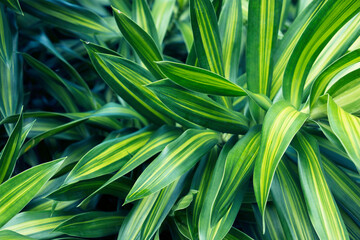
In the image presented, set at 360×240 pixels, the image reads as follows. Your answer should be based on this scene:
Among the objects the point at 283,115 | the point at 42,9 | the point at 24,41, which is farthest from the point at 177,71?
the point at 24,41

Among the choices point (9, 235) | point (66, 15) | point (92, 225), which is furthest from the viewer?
point (66, 15)

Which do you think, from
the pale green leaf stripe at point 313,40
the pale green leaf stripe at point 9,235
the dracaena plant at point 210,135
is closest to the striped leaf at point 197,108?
the dracaena plant at point 210,135

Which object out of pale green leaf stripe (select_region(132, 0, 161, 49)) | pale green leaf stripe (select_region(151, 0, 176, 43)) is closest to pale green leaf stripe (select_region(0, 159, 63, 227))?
pale green leaf stripe (select_region(132, 0, 161, 49))

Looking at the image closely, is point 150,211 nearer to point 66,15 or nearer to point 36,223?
point 36,223

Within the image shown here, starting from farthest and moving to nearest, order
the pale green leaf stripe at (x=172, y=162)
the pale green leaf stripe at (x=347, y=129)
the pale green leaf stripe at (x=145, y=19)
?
the pale green leaf stripe at (x=145, y=19)
the pale green leaf stripe at (x=172, y=162)
the pale green leaf stripe at (x=347, y=129)

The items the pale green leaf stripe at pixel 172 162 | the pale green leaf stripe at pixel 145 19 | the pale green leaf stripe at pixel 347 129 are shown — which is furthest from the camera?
the pale green leaf stripe at pixel 145 19

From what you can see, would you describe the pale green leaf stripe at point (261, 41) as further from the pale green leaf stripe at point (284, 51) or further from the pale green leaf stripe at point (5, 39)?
the pale green leaf stripe at point (5, 39)

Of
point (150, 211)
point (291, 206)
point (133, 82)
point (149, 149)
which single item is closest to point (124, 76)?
point (133, 82)

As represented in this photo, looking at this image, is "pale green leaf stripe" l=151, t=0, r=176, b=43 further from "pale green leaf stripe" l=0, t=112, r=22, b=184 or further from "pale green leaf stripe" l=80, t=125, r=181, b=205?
"pale green leaf stripe" l=0, t=112, r=22, b=184
